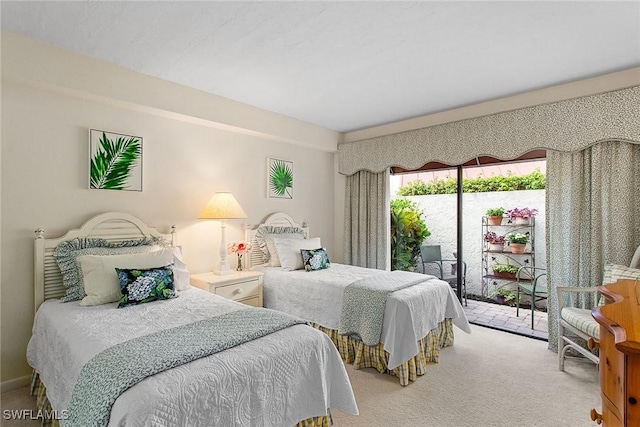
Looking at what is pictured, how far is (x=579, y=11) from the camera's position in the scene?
1.99 metres

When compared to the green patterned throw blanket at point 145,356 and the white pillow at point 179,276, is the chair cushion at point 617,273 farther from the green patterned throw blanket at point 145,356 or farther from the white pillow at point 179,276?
the white pillow at point 179,276

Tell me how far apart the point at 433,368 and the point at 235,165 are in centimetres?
293

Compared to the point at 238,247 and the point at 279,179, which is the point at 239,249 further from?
the point at 279,179

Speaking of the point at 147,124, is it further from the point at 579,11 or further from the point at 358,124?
the point at 579,11

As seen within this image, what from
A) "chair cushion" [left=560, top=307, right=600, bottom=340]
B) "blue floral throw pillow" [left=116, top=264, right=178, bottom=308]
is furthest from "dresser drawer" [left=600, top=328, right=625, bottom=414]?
"blue floral throw pillow" [left=116, top=264, right=178, bottom=308]

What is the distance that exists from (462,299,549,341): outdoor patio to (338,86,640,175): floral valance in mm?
1842

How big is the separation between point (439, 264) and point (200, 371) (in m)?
3.55

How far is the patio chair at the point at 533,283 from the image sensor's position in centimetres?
357

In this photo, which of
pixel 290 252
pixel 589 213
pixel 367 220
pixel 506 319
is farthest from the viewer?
pixel 367 220

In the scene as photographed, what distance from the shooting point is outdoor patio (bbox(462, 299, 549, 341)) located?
358cm

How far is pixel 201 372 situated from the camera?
1382 mm

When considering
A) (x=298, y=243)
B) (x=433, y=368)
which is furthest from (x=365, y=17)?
(x=433, y=368)

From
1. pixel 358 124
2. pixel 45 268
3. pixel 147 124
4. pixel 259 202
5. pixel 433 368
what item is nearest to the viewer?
pixel 45 268

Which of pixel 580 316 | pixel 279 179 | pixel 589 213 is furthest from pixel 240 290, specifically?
pixel 589 213
